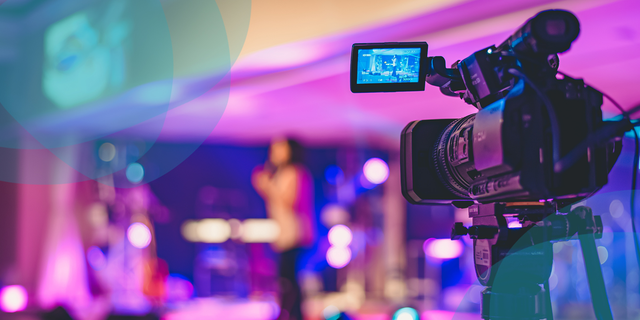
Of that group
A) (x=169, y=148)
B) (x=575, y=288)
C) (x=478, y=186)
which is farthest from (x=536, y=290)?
(x=169, y=148)

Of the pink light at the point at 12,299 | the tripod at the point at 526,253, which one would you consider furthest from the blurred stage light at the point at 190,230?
the tripod at the point at 526,253

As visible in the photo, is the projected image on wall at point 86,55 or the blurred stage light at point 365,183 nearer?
the projected image on wall at point 86,55

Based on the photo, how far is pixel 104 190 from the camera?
476 cm

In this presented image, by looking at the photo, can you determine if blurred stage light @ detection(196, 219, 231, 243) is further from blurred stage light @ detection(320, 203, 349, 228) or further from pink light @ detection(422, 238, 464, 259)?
pink light @ detection(422, 238, 464, 259)

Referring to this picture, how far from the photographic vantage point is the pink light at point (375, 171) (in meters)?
4.75

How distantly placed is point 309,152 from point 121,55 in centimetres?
281

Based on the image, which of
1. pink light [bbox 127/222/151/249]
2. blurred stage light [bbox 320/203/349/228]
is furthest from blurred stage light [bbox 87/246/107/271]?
blurred stage light [bbox 320/203/349/228]

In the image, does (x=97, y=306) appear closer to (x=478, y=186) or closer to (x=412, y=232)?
(x=412, y=232)

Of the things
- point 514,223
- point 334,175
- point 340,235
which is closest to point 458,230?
point 514,223

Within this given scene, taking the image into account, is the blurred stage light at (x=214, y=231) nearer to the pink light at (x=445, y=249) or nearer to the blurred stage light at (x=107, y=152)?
the blurred stage light at (x=107, y=152)

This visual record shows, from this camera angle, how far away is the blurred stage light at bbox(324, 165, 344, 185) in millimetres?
5234

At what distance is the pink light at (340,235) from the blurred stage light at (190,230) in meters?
1.84

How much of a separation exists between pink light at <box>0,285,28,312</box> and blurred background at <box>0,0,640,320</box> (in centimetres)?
2

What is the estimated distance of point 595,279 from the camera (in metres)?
0.67
